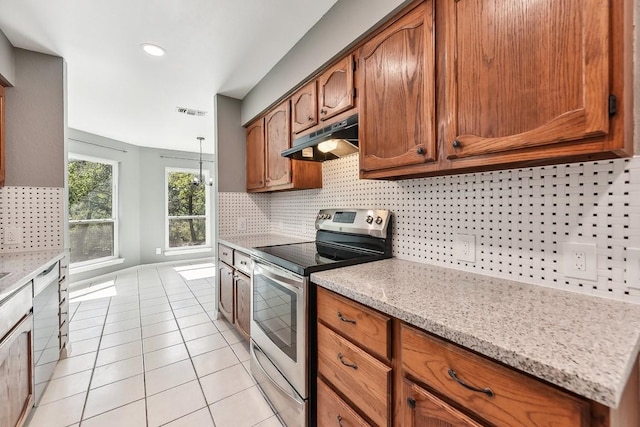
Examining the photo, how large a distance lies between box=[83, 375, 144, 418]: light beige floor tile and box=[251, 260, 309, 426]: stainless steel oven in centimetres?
77

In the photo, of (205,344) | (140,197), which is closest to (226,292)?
(205,344)

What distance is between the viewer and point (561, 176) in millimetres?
1081

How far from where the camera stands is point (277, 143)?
8.33ft

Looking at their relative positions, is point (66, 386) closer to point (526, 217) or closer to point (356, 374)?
point (356, 374)

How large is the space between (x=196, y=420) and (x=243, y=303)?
849 millimetres

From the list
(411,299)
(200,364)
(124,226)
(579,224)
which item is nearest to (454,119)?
(579,224)

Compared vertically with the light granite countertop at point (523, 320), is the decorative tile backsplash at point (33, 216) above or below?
above

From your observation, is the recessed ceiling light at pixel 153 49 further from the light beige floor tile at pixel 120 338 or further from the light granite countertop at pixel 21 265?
the light beige floor tile at pixel 120 338

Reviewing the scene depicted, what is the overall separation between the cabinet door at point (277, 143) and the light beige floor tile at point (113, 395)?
71.7 inches

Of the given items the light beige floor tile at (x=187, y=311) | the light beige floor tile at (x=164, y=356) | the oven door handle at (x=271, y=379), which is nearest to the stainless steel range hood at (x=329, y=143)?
the oven door handle at (x=271, y=379)

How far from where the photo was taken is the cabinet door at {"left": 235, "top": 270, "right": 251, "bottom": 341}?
7.32 feet

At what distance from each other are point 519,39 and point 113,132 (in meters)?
5.31

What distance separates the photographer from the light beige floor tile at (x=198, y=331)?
8.57 feet

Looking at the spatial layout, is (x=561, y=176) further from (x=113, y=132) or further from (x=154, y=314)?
(x=113, y=132)
